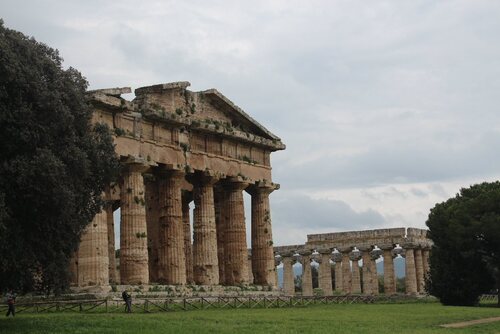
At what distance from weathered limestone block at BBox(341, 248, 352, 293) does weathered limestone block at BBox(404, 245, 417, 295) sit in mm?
5864

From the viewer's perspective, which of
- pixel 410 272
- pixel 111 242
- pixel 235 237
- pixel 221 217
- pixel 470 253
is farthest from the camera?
pixel 410 272

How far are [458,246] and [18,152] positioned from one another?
41421 millimetres

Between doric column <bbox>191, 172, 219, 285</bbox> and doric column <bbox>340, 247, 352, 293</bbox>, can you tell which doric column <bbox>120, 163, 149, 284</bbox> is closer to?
doric column <bbox>191, 172, 219, 285</bbox>

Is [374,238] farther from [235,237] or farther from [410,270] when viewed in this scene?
[235,237]

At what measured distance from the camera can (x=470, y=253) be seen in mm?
60688

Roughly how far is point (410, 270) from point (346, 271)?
6528mm

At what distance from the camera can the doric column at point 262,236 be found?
5434cm

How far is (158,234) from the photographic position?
48719 millimetres

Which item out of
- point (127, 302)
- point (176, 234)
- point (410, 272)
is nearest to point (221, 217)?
point (176, 234)

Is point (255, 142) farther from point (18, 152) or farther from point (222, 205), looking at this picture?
point (18, 152)

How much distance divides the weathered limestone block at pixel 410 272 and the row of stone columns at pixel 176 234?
96.9ft

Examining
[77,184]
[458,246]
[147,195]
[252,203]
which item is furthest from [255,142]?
[77,184]

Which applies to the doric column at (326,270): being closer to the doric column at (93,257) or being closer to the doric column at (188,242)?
the doric column at (188,242)

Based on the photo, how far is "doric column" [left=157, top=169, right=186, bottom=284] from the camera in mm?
45531
